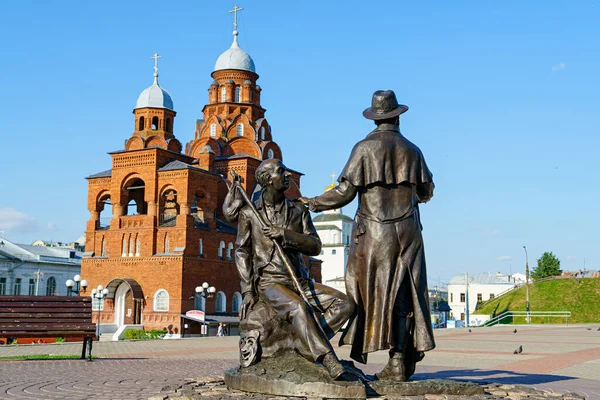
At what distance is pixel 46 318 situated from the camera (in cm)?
1304

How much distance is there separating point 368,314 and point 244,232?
1.50 metres

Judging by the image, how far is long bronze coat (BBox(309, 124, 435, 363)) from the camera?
20.8ft

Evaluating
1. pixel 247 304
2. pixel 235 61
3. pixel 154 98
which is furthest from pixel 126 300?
pixel 247 304

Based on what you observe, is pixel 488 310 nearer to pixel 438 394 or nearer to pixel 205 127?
pixel 205 127

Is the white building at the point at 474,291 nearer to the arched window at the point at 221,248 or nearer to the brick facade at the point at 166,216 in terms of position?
the brick facade at the point at 166,216

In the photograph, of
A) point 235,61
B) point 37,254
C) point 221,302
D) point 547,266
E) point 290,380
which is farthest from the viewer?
point 547,266

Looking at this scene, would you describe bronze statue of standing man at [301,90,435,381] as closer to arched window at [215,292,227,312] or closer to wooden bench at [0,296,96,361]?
wooden bench at [0,296,96,361]

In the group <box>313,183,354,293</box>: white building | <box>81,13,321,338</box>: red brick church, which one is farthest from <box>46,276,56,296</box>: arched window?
<box>313,183,354,293</box>: white building

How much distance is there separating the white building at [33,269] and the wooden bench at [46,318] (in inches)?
1875

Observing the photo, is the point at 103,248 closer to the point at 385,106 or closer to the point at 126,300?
the point at 126,300

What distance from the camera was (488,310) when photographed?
172ft

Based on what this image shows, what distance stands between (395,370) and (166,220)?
3725 centimetres

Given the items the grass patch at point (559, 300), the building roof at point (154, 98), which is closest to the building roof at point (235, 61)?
the building roof at point (154, 98)

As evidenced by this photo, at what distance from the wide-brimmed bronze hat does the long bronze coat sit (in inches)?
7.1
